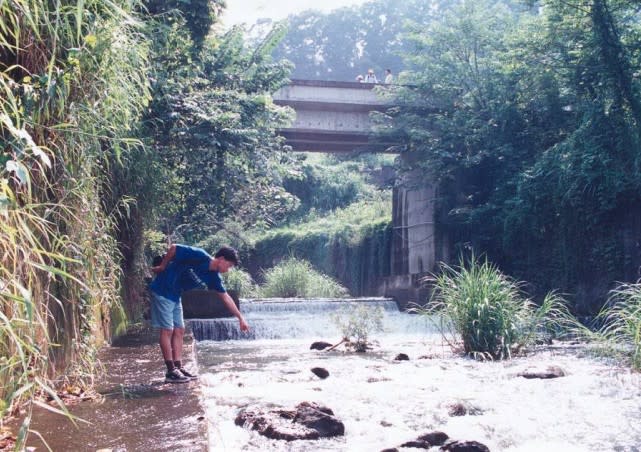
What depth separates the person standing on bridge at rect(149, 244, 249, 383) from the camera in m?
5.64

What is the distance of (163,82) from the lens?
10352 millimetres

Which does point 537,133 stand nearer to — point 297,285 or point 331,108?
point 331,108

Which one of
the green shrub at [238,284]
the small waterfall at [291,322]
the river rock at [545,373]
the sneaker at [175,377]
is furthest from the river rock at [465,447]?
the green shrub at [238,284]

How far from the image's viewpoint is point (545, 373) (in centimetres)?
719

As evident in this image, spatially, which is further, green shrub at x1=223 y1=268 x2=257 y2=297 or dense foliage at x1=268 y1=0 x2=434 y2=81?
dense foliage at x1=268 y1=0 x2=434 y2=81

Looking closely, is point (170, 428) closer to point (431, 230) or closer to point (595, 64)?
point (595, 64)

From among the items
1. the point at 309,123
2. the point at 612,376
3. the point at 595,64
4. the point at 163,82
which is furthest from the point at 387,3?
the point at 612,376

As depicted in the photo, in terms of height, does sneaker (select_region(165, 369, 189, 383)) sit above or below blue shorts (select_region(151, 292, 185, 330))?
below

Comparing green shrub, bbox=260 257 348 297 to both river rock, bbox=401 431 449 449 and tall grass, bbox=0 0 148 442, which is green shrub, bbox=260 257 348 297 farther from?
river rock, bbox=401 431 449 449

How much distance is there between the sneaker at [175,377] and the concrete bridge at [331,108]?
1659cm

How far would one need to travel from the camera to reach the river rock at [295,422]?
4578 mm

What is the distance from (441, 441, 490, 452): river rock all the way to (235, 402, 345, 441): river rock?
76 cm

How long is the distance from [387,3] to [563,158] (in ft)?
159

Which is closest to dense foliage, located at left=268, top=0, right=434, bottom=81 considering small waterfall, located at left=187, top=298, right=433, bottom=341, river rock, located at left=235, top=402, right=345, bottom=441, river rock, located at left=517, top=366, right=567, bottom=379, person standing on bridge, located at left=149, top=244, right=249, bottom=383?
small waterfall, located at left=187, top=298, right=433, bottom=341
